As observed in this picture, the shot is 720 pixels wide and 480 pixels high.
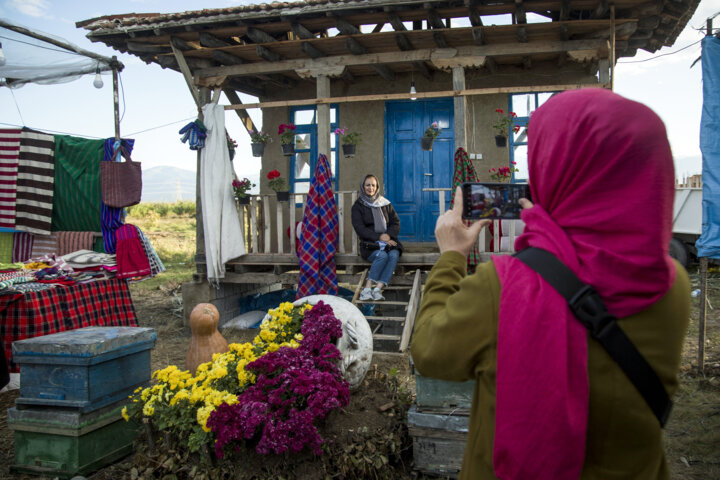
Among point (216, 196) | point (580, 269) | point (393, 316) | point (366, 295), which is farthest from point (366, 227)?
point (580, 269)

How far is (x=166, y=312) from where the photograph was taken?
9.35 meters

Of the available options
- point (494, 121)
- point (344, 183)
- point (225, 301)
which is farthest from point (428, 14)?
point (225, 301)

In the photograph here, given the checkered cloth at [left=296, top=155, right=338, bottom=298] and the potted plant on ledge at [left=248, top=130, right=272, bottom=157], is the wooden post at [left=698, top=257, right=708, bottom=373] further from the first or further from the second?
the potted plant on ledge at [left=248, top=130, right=272, bottom=157]

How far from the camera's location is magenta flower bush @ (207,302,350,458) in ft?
9.36

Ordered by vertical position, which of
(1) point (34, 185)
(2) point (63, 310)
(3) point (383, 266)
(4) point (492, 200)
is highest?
(1) point (34, 185)

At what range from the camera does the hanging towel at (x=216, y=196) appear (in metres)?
7.72

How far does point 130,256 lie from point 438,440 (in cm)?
482

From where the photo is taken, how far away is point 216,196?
7.72 meters

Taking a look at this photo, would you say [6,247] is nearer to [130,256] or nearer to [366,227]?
[130,256]

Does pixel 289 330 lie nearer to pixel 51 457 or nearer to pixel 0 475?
pixel 51 457

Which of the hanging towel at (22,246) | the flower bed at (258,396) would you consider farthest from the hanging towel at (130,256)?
the flower bed at (258,396)

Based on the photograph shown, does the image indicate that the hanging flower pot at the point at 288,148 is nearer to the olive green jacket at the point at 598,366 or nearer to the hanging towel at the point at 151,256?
the hanging towel at the point at 151,256

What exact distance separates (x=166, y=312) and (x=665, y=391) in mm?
9305

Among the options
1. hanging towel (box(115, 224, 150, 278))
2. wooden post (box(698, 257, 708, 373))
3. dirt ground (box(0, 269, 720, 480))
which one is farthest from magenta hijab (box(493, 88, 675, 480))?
hanging towel (box(115, 224, 150, 278))
